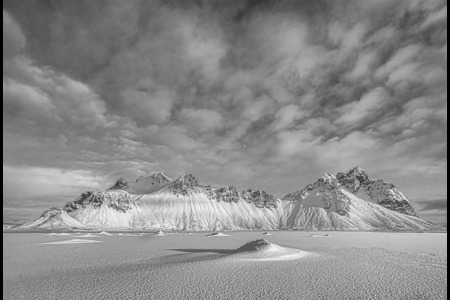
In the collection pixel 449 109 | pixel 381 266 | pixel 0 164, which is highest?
pixel 449 109

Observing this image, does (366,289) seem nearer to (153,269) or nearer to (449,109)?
(449,109)

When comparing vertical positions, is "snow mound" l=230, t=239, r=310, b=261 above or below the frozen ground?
below

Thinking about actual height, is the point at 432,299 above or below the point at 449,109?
below

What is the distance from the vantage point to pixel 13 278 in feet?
105

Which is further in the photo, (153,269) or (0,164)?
(153,269)

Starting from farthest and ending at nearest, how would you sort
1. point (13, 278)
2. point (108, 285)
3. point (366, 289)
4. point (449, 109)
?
point (13, 278) < point (108, 285) < point (366, 289) < point (449, 109)

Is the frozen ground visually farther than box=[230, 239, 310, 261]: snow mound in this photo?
No

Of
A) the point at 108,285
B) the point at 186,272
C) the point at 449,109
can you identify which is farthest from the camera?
the point at 186,272

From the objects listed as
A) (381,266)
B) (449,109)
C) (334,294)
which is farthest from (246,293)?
(381,266)

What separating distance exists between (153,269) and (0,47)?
3145 centimetres

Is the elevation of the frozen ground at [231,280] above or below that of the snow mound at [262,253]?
above

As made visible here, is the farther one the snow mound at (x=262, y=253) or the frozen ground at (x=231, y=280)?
the snow mound at (x=262, y=253)

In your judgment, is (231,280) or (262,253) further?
(262,253)

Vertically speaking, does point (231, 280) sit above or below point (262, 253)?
above
